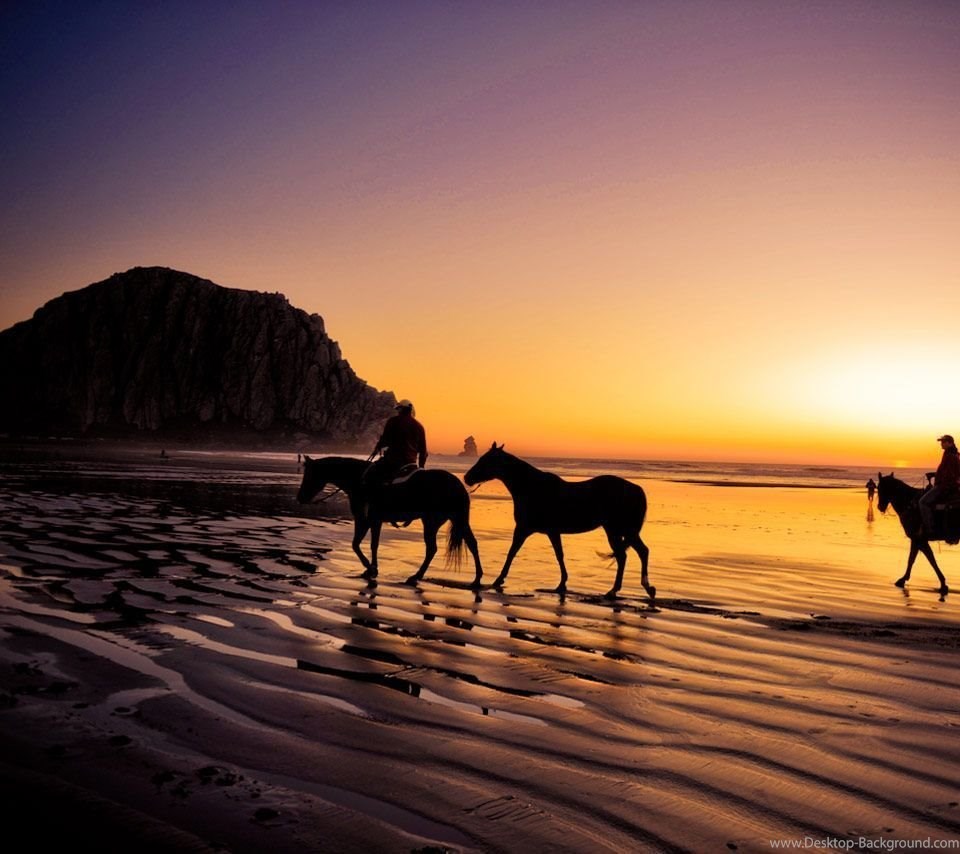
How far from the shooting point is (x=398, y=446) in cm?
1155

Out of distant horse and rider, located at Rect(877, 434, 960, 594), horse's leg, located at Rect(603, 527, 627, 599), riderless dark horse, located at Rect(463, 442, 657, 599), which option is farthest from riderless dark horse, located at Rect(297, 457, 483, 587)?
distant horse and rider, located at Rect(877, 434, 960, 594)

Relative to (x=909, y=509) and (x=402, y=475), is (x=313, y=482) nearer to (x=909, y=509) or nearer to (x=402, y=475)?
(x=402, y=475)

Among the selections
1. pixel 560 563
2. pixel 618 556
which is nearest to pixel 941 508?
pixel 618 556

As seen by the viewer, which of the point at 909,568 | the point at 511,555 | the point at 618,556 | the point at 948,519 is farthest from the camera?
the point at 948,519

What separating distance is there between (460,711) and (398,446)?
7.37 meters

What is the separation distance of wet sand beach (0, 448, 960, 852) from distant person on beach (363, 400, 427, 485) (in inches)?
72.9

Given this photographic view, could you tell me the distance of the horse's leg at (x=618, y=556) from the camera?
9.59 metres

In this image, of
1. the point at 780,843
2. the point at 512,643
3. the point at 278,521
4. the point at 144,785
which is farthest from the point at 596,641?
the point at 278,521

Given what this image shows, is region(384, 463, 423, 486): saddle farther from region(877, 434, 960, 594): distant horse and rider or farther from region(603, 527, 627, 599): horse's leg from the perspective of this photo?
region(877, 434, 960, 594): distant horse and rider

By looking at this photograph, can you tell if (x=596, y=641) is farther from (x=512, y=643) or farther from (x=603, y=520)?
(x=603, y=520)

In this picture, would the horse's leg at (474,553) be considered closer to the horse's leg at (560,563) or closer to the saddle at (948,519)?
the horse's leg at (560,563)

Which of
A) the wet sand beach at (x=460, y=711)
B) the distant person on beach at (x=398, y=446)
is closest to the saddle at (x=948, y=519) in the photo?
the wet sand beach at (x=460, y=711)

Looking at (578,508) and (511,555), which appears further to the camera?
(578,508)

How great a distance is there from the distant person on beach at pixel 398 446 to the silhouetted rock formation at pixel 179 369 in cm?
16569
